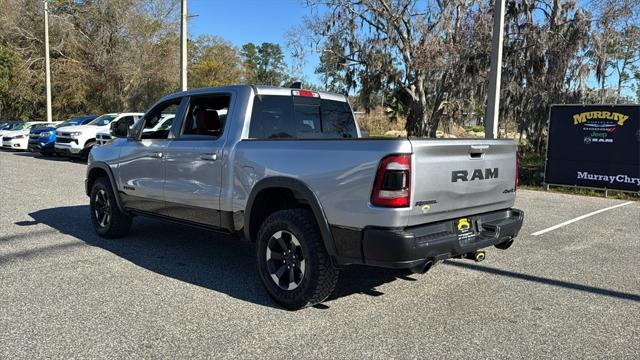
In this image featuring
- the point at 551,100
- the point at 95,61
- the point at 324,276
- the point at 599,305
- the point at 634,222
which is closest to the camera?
the point at 324,276

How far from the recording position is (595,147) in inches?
→ 510

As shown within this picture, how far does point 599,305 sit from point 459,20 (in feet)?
58.7

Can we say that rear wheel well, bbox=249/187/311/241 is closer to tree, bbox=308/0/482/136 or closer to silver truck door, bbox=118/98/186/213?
silver truck door, bbox=118/98/186/213

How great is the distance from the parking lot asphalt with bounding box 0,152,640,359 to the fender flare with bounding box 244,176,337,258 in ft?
2.20

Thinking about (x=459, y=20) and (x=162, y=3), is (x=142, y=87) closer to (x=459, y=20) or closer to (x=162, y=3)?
(x=162, y=3)

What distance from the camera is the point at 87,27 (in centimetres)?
3853

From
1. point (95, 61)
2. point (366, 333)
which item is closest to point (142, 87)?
point (95, 61)

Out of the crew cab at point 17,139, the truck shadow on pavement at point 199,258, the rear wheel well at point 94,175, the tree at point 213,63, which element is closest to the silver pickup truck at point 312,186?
the truck shadow on pavement at point 199,258

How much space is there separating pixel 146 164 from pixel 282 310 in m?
2.68

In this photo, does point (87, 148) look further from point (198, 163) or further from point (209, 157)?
point (209, 157)

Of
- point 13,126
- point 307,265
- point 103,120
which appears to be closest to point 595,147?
point 307,265

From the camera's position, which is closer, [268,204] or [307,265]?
[307,265]

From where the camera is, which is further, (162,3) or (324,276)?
(162,3)

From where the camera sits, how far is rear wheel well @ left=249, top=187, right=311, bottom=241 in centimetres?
480
